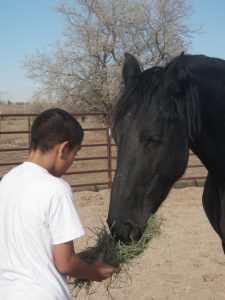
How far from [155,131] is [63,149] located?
26.4 inches

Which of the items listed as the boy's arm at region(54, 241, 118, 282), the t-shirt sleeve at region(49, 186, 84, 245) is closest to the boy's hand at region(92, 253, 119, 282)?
the boy's arm at region(54, 241, 118, 282)

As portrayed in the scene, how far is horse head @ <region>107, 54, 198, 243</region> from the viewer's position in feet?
7.57

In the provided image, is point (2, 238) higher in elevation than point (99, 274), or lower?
higher

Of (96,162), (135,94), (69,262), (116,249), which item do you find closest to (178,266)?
(116,249)

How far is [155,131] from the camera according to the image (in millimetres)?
2330

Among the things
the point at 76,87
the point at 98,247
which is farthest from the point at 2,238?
the point at 76,87

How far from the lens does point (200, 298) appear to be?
4098 millimetres

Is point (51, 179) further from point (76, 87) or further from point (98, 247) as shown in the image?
point (76, 87)

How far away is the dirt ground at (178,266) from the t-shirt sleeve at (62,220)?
4.46 ft

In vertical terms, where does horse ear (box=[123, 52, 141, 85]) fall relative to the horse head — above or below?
above

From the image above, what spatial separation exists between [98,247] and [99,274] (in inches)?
14.6

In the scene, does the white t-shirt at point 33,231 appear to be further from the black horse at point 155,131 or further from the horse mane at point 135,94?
the horse mane at point 135,94

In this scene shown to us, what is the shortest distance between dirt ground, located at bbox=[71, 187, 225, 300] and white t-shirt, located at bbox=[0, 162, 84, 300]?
50.4 inches

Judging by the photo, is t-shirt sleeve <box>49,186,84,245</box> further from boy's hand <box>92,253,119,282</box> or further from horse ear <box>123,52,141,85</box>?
horse ear <box>123,52,141,85</box>
